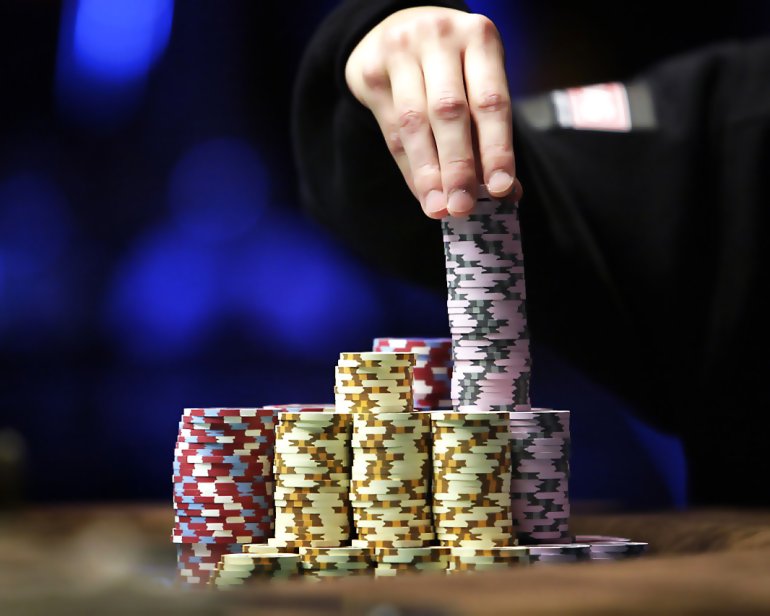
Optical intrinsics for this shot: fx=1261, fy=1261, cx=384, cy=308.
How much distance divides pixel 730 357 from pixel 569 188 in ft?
2.37

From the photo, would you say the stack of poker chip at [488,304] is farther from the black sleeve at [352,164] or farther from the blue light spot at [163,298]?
the blue light spot at [163,298]

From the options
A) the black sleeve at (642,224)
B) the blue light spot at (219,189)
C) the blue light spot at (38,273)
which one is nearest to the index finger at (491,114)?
the black sleeve at (642,224)

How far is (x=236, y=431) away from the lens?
108 inches

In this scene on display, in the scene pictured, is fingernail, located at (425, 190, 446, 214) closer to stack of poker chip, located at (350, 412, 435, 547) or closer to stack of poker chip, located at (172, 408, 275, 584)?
stack of poker chip, located at (350, 412, 435, 547)

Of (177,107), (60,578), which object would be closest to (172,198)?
(177,107)

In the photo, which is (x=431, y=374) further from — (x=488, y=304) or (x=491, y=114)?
(x=491, y=114)

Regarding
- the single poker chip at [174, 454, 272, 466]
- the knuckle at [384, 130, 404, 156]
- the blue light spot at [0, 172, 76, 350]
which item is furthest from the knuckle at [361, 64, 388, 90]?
the blue light spot at [0, 172, 76, 350]

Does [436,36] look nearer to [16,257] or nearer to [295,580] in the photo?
[295,580]

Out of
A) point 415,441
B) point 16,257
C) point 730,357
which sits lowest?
point 415,441

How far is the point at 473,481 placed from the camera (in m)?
2.56

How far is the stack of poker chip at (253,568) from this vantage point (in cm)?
244

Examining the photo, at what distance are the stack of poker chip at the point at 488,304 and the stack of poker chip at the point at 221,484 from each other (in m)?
0.46

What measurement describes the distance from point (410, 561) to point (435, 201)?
2.47 ft

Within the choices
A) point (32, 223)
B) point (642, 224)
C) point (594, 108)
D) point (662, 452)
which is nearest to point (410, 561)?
point (642, 224)
